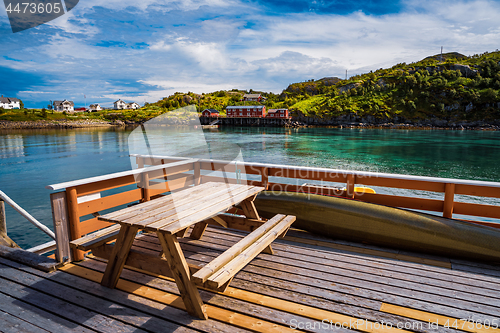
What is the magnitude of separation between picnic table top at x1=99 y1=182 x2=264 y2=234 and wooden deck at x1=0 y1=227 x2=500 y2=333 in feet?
2.34

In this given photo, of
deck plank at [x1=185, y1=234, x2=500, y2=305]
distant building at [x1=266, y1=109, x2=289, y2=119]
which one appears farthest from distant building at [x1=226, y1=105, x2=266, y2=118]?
deck plank at [x1=185, y1=234, x2=500, y2=305]

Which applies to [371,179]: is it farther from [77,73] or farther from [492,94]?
[77,73]

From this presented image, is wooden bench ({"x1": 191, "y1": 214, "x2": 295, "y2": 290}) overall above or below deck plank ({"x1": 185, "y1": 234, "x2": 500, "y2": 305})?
above

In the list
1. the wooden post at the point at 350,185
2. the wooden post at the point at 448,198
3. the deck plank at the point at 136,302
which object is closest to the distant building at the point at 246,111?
the wooden post at the point at 350,185

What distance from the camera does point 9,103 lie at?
12838 cm

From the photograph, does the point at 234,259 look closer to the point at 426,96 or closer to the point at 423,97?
the point at 426,96

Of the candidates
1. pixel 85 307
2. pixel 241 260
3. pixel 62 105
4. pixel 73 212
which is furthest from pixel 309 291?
pixel 62 105

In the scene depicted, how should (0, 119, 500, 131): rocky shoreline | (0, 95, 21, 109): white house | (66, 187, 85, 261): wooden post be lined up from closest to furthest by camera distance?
(66, 187, 85, 261): wooden post
(0, 119, 500, 131): rocky shoreline
(0, 95, 21, 109): white house

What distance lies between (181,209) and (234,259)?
68cm

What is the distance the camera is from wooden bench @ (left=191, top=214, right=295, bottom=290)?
181 centimetres

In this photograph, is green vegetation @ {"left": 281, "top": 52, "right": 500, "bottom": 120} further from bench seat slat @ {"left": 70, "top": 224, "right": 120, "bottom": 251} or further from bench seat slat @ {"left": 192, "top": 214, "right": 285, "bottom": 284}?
bench seat slat @ {"left": 70, "top": 224, "right": 120, "bottom": 251}

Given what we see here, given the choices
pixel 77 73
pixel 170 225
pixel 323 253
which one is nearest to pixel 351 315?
pixel 323 253

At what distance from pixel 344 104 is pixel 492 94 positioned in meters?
35.0

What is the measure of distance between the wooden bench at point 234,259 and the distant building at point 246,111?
82.0 m
